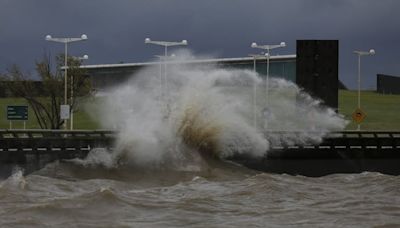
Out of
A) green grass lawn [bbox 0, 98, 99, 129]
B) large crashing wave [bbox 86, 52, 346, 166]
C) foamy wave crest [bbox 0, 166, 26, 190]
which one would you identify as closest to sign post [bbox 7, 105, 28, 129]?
green grass lawn [bbox 0, 98, 99, 129]

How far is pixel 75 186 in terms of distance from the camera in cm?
3356

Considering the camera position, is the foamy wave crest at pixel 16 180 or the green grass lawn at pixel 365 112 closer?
the foamy wave crest at pixel 16 180

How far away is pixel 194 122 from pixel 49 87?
139ft

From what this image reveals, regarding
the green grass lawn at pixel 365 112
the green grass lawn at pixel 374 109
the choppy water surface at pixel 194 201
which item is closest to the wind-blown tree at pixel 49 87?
the green grass lawn at pixel 365 112

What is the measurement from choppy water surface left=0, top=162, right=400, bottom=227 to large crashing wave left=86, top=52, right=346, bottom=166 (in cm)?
304

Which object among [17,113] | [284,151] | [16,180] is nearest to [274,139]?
[284,151]

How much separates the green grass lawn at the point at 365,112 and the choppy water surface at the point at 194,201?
52.6 metres

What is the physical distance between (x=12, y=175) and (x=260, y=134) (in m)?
12.9

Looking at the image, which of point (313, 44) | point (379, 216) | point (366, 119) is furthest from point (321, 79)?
point (366, 119)

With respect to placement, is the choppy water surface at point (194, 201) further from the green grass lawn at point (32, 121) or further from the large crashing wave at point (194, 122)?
the green grass lawn at point (32, 121)

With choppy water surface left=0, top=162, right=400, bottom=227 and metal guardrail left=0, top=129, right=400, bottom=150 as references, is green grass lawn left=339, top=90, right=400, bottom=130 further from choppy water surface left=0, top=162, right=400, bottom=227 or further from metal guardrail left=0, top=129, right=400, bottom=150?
choppy water surface left=0, top=162, right=400, bottom=227

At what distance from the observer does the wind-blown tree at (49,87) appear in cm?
8362

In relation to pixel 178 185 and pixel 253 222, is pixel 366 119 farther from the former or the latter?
pixel 253 222

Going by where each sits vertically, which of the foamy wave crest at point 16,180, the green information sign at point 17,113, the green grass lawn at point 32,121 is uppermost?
the green information sign at point 17,113
